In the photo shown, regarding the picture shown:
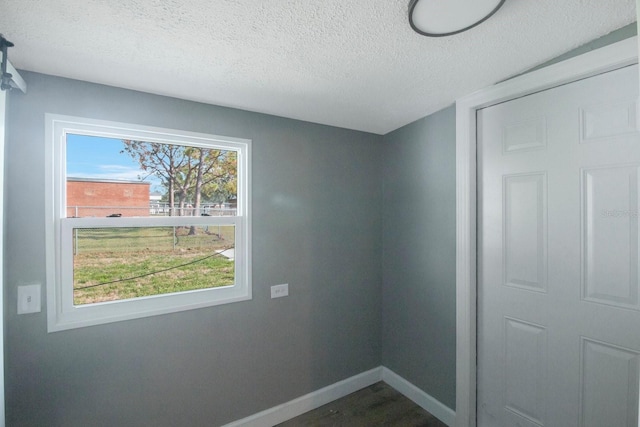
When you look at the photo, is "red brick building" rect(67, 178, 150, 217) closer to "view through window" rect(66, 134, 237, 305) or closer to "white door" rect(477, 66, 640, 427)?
"view through window" rect(66, 134, 237, 305)

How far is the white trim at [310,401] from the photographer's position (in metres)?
1.94

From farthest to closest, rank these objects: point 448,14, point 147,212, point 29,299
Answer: point 147,212
point 29,299
point 448,14

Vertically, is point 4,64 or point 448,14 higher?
point 448,14

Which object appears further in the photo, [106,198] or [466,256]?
[466,256]

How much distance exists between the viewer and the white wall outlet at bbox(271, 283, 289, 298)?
6.68ft

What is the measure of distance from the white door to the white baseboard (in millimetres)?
314

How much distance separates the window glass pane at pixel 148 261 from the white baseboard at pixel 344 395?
0.96 metres

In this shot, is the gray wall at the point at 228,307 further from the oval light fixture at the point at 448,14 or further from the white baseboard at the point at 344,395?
the oval light fixture at the point at 448,14

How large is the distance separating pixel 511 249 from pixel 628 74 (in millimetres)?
937

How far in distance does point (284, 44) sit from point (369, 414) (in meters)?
2.43

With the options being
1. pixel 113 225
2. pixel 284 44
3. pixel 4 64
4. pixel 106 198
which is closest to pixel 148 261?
pixel 113 225

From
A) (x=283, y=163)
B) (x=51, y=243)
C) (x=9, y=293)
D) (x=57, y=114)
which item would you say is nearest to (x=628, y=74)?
(x=283, y=163)

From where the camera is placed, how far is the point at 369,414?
2.07 metres

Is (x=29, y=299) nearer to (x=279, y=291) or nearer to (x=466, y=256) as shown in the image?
(x=279, y=291)
